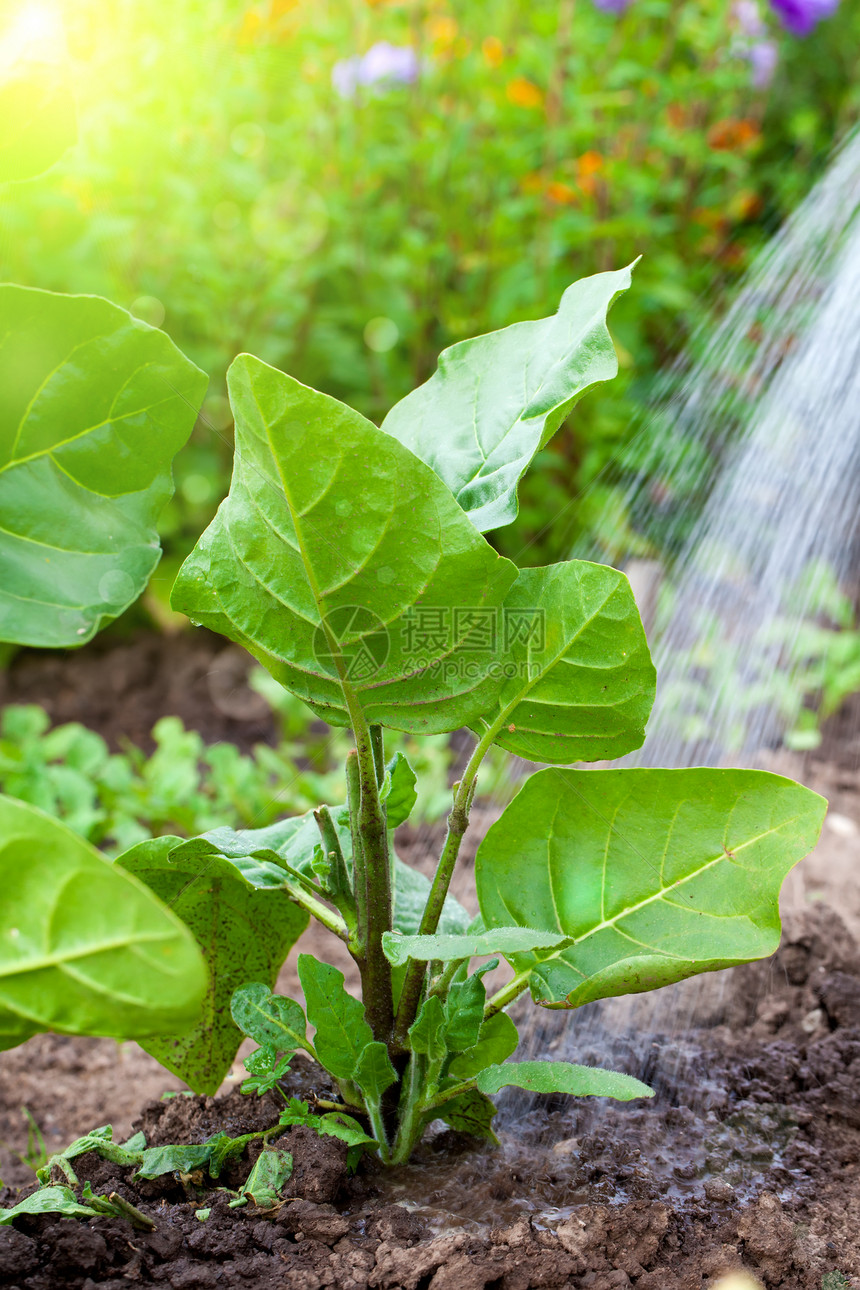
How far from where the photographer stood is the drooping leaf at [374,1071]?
2.46ft

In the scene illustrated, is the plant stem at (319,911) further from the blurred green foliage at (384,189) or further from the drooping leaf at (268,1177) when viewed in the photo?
the blurred green foliage at (384,189)

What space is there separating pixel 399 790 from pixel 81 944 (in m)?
0.34

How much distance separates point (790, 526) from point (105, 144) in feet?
6.53

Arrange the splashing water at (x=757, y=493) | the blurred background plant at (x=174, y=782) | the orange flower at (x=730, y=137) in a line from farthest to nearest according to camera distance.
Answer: the orange flower at (x=730, y=137), the splashing water at (x=757, y=493), the blurred background plant at (x=174, y=782)

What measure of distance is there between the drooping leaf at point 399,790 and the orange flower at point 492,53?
2580 mm

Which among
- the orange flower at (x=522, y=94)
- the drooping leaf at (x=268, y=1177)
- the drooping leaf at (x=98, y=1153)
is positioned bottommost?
the drooping leaf at (x=268, y=1177)

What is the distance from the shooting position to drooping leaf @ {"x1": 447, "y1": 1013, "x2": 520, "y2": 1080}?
0.76 meters

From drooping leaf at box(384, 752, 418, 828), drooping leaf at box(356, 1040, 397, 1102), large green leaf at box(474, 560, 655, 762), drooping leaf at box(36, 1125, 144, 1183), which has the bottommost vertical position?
drooping leaf at box(36, 1125, 144, 1183)

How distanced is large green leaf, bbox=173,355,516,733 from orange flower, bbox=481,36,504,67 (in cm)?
255

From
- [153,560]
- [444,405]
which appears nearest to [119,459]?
[153,560]

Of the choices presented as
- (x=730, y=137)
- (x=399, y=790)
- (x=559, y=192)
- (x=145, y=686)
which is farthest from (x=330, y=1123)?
(x=730, y=137)

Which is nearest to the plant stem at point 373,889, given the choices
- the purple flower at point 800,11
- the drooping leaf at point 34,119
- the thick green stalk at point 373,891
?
the thick green stalk at point 373,891

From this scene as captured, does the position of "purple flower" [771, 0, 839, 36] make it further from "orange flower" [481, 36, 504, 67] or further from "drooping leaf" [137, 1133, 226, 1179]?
"drooping leaf" [137, 1133, 226, 1179]

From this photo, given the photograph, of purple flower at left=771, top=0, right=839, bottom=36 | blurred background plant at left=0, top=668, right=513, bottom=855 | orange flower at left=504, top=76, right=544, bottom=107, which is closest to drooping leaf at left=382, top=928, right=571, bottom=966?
blurred background plant at left=0, top=668, right=513, bottom=855
